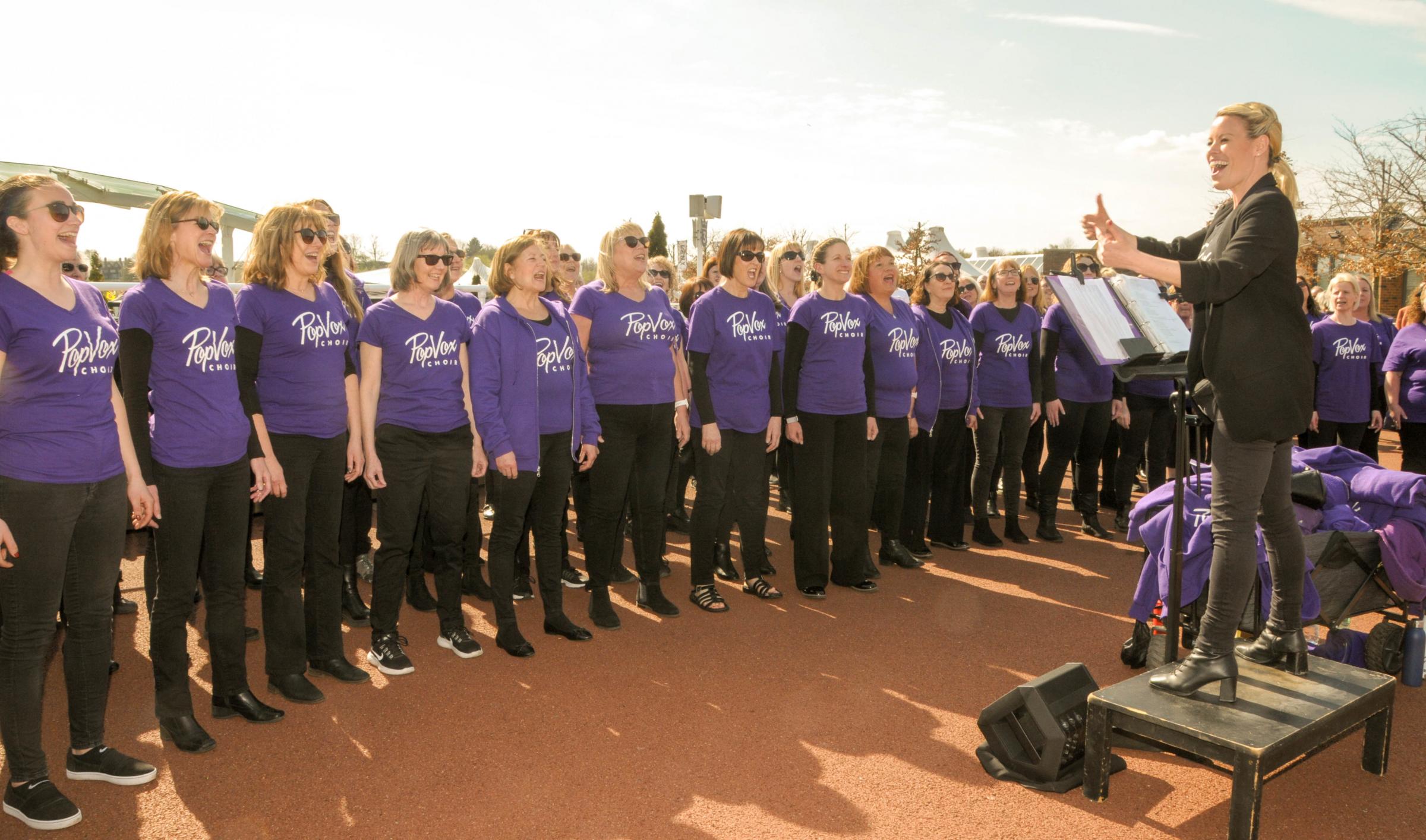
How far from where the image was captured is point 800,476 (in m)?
6.38

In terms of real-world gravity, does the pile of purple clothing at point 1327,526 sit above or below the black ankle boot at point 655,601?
above

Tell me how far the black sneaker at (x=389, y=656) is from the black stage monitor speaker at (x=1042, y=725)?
2880 mm

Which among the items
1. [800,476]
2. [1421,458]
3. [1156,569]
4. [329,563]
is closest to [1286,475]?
[1156,569]

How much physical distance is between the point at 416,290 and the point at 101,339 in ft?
5.18

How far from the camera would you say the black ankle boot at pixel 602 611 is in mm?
5656

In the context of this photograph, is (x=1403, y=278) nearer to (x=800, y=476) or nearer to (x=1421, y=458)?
(x=1421, y=458)

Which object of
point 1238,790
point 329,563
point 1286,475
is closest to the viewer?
point 1238,790

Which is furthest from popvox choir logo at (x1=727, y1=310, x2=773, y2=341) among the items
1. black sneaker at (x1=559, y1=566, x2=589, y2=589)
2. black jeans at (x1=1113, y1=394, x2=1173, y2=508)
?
black jeans at (x1=1113, y1=394, x2=1173, y2=508)

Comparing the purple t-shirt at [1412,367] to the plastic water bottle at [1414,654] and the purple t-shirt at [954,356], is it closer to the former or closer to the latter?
the plastic water bottle at [1414,654]

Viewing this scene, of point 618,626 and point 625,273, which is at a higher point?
point 625,273

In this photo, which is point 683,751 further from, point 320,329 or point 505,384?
point 320,329

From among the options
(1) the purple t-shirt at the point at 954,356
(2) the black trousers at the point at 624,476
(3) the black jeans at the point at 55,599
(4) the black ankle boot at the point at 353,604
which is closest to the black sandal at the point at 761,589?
(2) the black trousers at the point at 624,476

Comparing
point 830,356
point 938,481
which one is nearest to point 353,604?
point 830,356

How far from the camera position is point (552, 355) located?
5.15 metres
